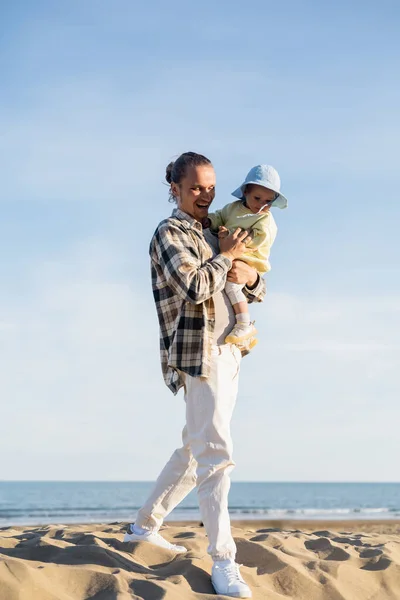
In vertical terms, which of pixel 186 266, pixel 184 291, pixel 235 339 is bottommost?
pixel 235 339

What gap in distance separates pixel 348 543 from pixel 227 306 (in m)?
2.45

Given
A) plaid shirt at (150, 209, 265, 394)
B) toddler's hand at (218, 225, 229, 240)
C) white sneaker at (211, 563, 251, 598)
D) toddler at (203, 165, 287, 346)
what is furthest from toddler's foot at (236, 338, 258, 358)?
white sneaker at (211, 563, 251, 598)

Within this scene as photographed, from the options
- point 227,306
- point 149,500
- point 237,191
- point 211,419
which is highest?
point 237,191

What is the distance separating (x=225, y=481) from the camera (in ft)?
11.4

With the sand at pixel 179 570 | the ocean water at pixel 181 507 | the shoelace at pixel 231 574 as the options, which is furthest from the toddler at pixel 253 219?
the ocean water at pixel 181 507

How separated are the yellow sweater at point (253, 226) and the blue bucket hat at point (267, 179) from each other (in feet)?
0.36

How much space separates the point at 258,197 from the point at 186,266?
2.60ft

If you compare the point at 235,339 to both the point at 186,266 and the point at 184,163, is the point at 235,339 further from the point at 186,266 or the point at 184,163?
the point at 184,163

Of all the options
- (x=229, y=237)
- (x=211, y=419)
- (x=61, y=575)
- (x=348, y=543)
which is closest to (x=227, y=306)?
(x=229, y=237)

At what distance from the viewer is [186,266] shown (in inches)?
137

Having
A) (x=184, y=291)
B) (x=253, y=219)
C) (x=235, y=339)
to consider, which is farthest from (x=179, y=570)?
(x=253, y=219)

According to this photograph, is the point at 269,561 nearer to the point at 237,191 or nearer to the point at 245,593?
the point at 245,593

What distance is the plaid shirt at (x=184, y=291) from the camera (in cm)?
347

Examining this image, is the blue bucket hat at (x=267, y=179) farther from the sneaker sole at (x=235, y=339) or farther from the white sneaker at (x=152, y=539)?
the white sneaker at (x=152, y=539)
